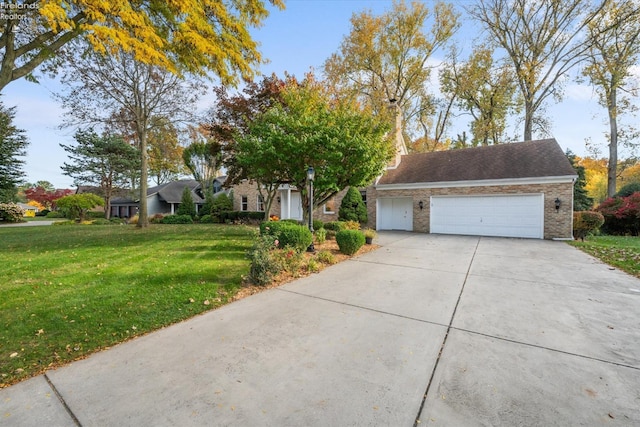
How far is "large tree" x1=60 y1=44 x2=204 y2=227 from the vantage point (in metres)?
12.5

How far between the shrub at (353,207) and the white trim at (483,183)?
1395 millimetres

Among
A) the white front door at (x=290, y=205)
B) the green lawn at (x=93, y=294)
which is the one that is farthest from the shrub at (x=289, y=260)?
the white front door at (x=290, y=205)

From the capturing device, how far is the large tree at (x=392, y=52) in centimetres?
1927

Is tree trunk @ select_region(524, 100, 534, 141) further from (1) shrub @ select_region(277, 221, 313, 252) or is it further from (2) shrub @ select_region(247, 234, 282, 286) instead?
(2) shrub @ select_region(247, 234, 282, 286)

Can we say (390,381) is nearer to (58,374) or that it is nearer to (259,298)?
(259,298)

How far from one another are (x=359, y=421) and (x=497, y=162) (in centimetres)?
1529

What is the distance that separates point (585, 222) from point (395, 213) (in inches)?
326

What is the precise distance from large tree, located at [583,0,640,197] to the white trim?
377 inches

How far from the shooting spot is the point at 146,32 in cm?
555

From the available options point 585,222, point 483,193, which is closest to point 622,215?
point 585,222

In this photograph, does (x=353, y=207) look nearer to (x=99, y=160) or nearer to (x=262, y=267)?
(x=262, y=267)

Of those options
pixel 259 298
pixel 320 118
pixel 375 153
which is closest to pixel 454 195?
pixel 375 153

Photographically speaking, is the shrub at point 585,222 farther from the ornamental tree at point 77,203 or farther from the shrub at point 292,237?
the ornamental tree at point 77,203

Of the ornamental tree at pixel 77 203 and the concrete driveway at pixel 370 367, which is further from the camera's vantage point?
the ornamental tree at pixel 77 203
